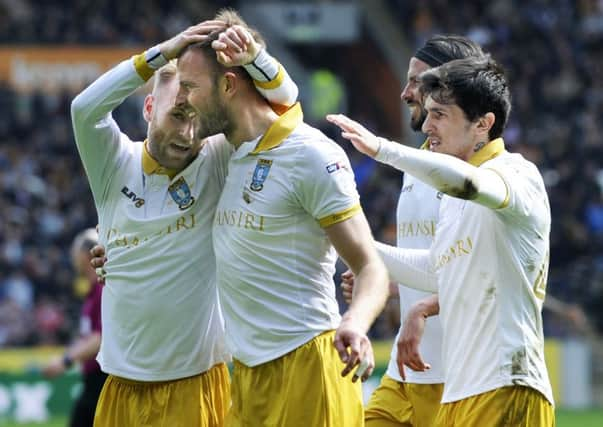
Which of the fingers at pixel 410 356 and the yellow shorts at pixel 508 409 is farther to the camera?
the fingers at pixel 410 356

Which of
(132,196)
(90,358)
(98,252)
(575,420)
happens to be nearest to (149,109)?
(132,196)

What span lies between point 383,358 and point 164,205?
12.2m

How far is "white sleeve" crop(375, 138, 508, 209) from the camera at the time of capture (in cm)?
484

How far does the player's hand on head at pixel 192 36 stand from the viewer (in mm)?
5285

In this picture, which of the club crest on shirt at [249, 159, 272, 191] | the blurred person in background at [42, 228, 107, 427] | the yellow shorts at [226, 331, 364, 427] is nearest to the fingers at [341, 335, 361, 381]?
the yellow shorts at [226, 331, 364, 427]

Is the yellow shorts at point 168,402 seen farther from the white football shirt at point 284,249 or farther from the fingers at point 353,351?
the fingers at point 353,351

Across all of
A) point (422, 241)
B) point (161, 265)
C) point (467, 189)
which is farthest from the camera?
point (422, 241)

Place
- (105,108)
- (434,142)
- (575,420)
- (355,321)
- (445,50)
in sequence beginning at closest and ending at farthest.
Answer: (355,321), (434,142), (105,108), (445,50), (575,420)

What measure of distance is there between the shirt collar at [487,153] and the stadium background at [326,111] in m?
8.53

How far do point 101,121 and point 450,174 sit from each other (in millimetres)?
1706

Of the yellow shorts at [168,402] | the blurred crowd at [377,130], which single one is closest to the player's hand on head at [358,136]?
the yellow shorts at [168,402]

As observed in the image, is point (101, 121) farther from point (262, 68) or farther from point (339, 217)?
point (339, 217)

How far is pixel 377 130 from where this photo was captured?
93.5ft

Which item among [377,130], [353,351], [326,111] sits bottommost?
[377,130]
